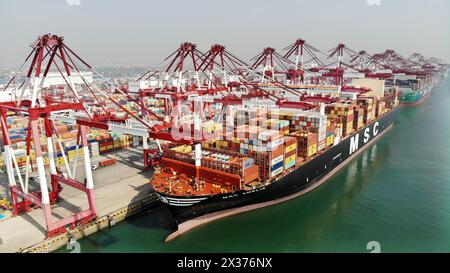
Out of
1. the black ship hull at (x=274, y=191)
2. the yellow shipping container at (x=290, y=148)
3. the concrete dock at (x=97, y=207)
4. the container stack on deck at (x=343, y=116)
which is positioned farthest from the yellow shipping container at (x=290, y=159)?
the container stack on deck at (x=343, y=116)

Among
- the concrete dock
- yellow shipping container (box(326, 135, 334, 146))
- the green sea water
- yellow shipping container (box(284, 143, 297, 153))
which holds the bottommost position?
the green sea water

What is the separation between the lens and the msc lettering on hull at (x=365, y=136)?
122 ft

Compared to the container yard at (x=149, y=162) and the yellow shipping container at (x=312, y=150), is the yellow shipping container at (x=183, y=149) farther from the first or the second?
the yellow shipping container at (x=312, y=150)

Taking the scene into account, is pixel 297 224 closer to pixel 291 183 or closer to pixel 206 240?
pixel 291 183

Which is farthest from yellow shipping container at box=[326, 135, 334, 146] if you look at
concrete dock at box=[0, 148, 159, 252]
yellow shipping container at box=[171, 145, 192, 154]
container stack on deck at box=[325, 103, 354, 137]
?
concrete dock at box=[0, 148, 159, 252]

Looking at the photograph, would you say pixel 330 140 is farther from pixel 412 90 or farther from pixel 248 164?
pixel 412 90

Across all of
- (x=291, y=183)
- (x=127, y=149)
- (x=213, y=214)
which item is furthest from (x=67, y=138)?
(x=291, y=183)

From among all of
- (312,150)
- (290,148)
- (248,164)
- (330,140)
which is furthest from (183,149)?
(330,140)

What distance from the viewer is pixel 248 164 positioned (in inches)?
867

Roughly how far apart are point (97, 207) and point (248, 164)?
11.9 m

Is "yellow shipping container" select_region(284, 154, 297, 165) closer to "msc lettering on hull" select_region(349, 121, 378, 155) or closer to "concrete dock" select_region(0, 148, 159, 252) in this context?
"concrete dock" select_region(0, 148, 159, 252)

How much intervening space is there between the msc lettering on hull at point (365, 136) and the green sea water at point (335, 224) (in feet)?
17.2

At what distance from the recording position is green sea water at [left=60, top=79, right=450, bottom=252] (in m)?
19.5
